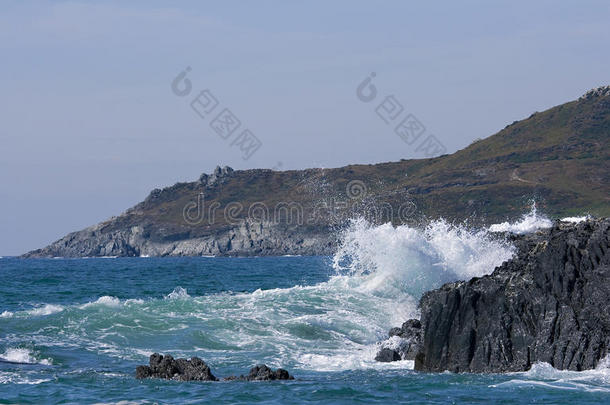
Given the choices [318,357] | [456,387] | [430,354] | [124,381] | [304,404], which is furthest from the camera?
[318,357]

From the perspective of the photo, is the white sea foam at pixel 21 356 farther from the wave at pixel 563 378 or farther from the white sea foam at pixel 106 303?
the wave at pixel 563 378

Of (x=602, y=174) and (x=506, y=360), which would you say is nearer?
(x=506, y=360)

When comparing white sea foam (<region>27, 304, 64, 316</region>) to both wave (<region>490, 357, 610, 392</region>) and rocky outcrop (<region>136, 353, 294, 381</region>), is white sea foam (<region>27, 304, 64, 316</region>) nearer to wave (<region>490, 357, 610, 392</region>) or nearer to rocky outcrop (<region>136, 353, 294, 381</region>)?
rocky outcrop (<region>136, 353, 294, 381</region>)

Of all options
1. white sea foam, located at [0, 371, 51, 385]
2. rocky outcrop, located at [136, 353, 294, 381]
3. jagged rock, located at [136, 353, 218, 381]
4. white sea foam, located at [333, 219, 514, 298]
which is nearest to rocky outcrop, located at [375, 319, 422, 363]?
rocky outcrop, located at [136, 353, 294, 381]

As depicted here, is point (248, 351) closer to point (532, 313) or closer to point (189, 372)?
point (189, 372)

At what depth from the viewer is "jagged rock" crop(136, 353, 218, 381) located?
2111 cm

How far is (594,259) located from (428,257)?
17.5 m

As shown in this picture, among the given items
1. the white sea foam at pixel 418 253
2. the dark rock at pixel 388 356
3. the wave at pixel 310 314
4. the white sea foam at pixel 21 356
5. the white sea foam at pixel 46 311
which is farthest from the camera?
the white sea foam at pixel 418 253

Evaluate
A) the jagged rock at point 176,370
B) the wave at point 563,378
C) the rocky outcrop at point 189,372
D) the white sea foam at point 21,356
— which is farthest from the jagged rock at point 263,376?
the white sea foam at point 21,356

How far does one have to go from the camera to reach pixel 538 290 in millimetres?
21938

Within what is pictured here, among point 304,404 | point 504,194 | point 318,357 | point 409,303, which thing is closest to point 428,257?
point 409,303

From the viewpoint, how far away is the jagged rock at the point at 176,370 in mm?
21109

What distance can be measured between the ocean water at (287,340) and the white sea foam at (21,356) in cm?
3

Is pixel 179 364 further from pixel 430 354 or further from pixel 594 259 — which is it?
pixel 594 259
